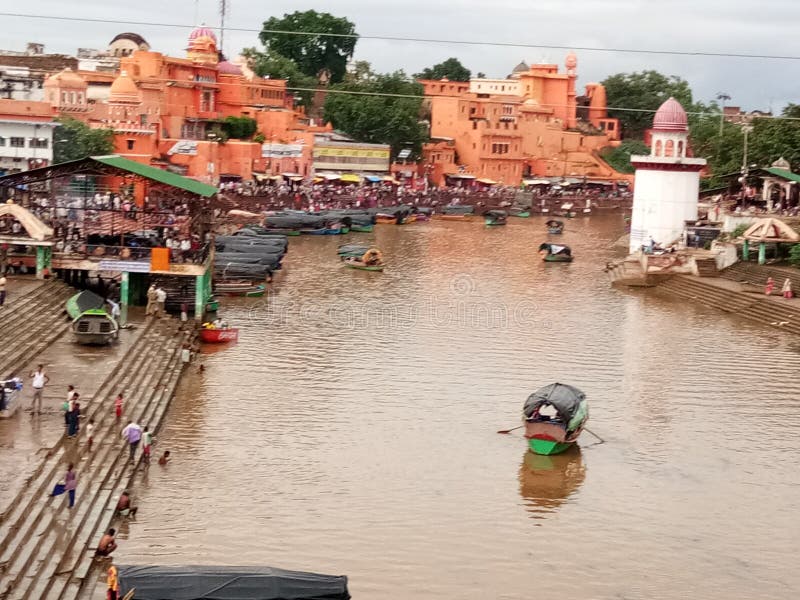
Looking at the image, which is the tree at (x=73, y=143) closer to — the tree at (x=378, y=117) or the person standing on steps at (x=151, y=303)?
the person standing on steps at (x=151, y=303)

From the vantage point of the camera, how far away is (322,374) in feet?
86.5

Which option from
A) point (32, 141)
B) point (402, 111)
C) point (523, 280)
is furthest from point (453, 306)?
point (402, 111)

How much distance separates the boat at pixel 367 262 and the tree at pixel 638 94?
62.7 m

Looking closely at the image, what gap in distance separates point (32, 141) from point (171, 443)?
33.1 meters

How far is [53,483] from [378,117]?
207 ft

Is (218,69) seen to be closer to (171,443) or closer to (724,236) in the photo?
(724,236)

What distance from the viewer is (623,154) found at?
3738 inches

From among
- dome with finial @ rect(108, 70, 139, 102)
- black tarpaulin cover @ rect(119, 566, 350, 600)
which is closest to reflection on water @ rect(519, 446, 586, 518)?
black tarpaulin cover @ rect(119, 566, 350, 600)

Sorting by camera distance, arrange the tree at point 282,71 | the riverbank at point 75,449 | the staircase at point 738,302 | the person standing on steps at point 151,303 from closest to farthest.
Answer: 1. the riverbank at point 75,449
2. the person standing on steps at point 151,303
3. the staircase at point 738,302
4. the tree at point 282,71

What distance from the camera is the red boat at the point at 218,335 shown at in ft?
94.1

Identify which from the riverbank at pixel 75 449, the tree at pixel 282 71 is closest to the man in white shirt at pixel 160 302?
the riverbank at pixel 75 449

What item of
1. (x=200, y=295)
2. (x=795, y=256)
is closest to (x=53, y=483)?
(x=200, y=295)

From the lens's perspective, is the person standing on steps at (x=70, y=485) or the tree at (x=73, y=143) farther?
the tree at (x=73, y=143)

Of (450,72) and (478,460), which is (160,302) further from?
(450,72)
